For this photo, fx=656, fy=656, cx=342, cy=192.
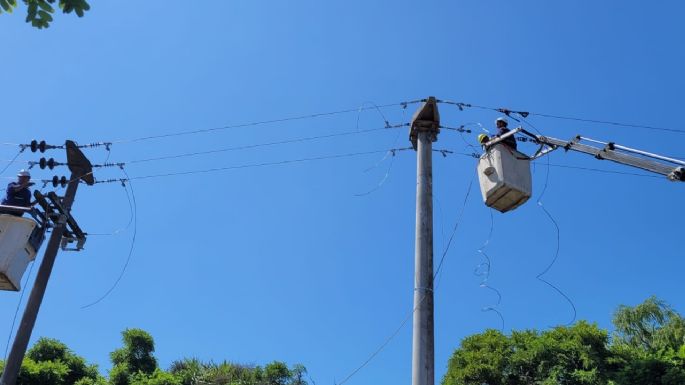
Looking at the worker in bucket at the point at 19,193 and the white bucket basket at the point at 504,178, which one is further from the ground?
the worker in bucket at the point at 19,193

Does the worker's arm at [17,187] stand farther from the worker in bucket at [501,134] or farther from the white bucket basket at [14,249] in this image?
the worker in bucket at [501,134]

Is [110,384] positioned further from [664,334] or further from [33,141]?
[664,334]

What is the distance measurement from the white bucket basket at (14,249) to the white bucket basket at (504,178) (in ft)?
20.3

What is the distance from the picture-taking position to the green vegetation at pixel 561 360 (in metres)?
16.0

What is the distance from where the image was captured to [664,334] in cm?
2550

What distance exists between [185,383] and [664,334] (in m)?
18.4

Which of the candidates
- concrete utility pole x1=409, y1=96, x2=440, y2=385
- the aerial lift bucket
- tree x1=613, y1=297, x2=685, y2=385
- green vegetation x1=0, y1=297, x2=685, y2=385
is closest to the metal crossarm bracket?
the aerial lift bucket

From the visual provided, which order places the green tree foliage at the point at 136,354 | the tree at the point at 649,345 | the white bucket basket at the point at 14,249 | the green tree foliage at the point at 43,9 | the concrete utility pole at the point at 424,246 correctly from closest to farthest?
1. the green tree foliage at the point at 43,9
2. the concrete utility pole at the point at 424,246
3. the white bucket basket at the point at 14,249
4. the tree at the point at 649,345
5. the green tree foliage at the point at 136,354

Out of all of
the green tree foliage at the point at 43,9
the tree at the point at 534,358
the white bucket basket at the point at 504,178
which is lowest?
the green tree foliage at the point at 43,9

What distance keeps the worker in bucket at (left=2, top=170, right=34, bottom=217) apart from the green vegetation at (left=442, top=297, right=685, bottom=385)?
44.4 ft

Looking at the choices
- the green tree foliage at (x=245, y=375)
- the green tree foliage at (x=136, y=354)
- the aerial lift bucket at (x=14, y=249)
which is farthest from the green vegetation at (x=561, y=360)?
the aerial lift bucket at (x=14, y=249)

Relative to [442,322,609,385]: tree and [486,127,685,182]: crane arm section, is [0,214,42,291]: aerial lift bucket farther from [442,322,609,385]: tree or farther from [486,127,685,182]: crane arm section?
[442,322,609,385]: tree

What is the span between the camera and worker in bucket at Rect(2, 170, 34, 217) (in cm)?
1016

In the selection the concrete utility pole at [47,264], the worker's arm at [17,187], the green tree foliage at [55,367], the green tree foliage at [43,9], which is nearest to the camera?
the green tree foliage at [43,9]
